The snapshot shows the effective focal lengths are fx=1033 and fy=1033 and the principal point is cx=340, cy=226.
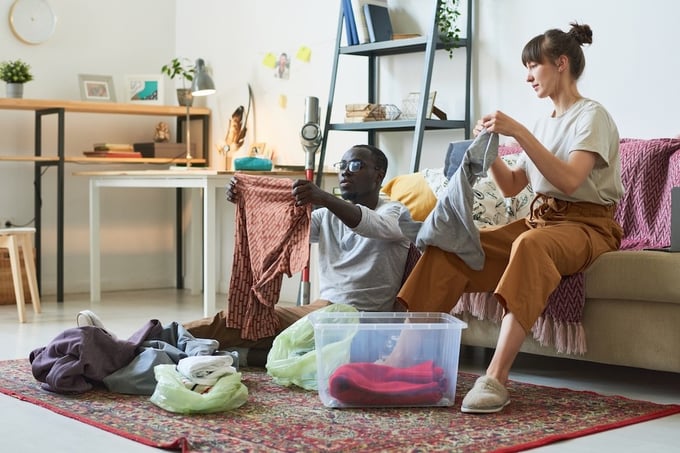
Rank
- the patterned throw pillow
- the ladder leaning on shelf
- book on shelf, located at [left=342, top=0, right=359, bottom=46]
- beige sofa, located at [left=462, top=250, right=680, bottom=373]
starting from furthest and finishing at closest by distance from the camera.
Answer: book on shelf, located at [left=342, top=0, right=359, bottom=46] < the ladder leaning on shelf < the patterned throw pillow < beige sofa, located at [left=462, top=250, right=680, bottom=373]

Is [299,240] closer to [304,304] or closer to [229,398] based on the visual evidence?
[304,304]

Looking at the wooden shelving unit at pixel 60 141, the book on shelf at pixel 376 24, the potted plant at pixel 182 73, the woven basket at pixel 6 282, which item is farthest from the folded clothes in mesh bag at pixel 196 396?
the potted plant at pixel 182 73

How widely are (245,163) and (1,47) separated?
6.05 ft

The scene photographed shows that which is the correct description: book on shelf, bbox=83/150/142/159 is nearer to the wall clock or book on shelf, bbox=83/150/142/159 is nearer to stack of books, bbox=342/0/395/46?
the wall clock

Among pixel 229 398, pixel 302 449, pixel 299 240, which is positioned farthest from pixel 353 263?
pixel 302 449

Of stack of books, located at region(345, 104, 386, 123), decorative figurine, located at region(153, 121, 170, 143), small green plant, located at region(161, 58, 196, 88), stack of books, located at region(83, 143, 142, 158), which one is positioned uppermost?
small green plant, located at region(161, 58, 196, 88)

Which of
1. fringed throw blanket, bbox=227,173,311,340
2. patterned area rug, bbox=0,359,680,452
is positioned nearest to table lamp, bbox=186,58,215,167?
fringed throw blanket, bbox=227,173,311,340

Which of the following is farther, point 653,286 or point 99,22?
point 99,22

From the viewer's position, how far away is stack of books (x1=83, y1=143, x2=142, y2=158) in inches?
242

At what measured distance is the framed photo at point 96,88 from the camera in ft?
20.7

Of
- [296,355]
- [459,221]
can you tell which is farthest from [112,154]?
[459,221]

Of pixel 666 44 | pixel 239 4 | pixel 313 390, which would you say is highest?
pixel 239 4

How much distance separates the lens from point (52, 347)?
10.6 feet

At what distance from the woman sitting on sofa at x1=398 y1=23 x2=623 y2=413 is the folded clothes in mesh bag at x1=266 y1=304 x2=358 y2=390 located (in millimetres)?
317
